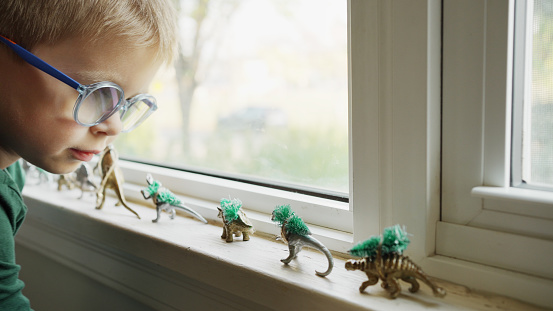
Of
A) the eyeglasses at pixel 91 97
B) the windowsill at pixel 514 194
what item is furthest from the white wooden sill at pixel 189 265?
the eyeglasses at pixel 91 97

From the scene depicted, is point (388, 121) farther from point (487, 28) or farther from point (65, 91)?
point (65, 91)

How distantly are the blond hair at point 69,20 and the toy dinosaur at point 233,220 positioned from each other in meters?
0.31

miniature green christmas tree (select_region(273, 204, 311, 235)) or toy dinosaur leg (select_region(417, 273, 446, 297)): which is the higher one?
miniature green christmas tree (select_region(273, 204, 311, 235))

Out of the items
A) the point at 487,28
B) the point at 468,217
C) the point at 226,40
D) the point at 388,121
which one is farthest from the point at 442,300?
the point at 226,40

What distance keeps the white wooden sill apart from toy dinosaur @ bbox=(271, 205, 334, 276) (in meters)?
0.02

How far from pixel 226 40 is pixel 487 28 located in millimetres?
639

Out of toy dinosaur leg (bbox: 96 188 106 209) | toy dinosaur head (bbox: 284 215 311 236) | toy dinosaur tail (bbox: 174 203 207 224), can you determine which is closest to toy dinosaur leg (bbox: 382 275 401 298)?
toy dinosaur head (bbox: 284 215 311 236)

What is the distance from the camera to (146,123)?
125 cm

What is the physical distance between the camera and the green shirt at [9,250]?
0.74 metres

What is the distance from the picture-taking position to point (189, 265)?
76cm

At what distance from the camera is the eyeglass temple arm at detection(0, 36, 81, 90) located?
69cm

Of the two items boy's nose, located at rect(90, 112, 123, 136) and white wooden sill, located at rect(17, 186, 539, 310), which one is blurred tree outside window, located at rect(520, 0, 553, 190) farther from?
boy's nose, located at rect(90, 112, 123, 136)

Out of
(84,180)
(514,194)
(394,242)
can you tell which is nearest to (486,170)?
(514,194)

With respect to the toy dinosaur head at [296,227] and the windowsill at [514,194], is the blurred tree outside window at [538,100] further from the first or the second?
the toy dinosaur head at [296,227]
